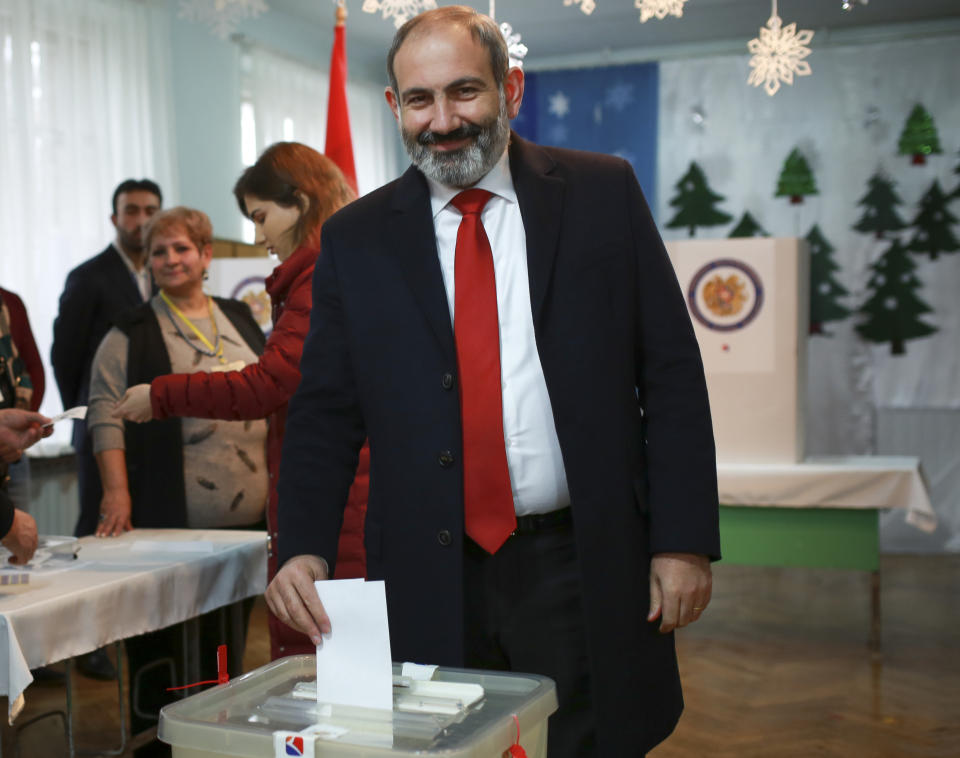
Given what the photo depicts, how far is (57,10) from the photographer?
183 inches

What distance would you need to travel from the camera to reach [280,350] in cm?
200

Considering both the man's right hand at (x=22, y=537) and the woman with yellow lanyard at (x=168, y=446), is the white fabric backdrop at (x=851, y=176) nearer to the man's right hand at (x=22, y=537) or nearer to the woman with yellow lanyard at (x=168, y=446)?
the woman with yellow lanyard at (x=168, y=446)

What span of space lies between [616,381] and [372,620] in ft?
1.78

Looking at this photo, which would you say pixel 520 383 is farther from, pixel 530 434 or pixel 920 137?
pixel 920 137

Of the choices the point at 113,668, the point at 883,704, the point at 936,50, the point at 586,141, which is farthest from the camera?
the point at 586,141

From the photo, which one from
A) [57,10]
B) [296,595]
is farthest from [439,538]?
[57,10]

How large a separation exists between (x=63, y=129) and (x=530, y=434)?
13.4 ft

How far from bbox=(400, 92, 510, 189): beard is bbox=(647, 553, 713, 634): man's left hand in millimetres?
581


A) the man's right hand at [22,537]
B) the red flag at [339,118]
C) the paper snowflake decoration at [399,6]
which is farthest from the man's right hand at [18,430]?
the red flag at [339,118]

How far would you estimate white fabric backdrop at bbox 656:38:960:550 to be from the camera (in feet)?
20.6

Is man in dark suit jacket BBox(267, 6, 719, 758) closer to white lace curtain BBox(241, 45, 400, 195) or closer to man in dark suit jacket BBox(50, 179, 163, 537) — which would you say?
man in dark suit jacket BBox(50, 179, 163, 537)

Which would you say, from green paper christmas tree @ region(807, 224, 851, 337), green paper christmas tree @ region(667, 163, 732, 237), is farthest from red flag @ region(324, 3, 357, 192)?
green paper christmas tree @ region(807, 224, 851, 337)

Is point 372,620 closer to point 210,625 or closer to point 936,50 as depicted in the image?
point 210,625

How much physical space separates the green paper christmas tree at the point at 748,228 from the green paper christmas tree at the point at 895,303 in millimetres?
723
